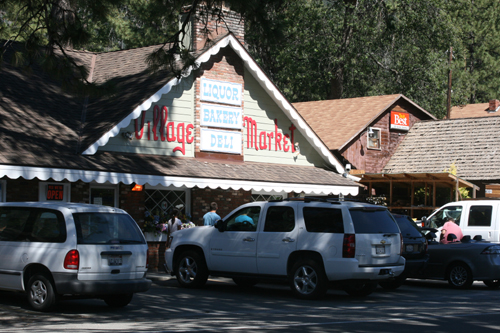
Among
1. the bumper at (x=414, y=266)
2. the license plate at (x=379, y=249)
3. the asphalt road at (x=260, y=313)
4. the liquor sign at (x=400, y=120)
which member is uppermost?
the liquor sign at (x=400, y=120)

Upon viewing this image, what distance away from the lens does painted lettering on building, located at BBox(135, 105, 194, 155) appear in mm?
18812

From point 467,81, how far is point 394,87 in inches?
581

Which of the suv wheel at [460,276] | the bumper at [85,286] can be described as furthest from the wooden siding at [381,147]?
the bumper at [85,286]

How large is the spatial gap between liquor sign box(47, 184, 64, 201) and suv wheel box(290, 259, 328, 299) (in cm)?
698

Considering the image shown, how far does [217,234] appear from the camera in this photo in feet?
47.9

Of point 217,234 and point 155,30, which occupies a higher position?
point 155,30

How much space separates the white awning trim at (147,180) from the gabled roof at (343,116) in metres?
8.58

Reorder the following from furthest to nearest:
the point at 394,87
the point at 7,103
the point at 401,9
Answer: the point at 394,87, the point at 401,9, the point at 7,103

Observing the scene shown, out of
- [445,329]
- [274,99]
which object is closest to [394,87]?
[274,99]

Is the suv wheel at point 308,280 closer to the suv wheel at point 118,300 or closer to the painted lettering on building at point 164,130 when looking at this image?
the suv wheel at point 118,300

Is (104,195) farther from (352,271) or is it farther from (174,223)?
(352,271)

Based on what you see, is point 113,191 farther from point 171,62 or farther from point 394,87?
point 394,87

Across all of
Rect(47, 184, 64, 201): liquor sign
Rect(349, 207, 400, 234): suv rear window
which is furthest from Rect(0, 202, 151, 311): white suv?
Rect(47, 184, 64, 201): liquor sign

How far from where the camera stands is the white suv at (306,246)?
42.3 feet
